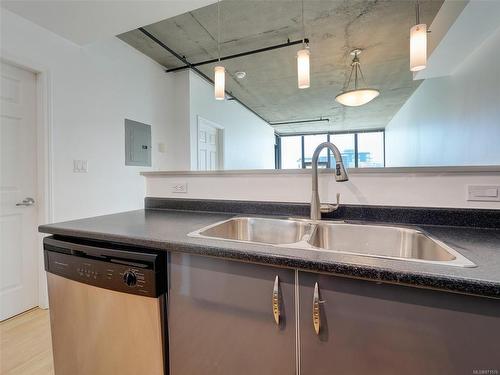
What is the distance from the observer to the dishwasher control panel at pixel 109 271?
82 centimetres

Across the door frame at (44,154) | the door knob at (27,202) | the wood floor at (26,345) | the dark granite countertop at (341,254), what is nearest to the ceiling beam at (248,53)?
the door frame at (44,154)

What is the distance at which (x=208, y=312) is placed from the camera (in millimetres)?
781

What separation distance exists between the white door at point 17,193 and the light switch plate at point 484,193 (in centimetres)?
293

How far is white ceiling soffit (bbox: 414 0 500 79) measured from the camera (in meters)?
1.83

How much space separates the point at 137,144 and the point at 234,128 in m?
2.39

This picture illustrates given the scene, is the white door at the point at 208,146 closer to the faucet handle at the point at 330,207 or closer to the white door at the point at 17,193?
the white door at the point at 17,193

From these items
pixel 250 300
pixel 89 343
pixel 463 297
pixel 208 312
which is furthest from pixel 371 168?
pixel 89 343

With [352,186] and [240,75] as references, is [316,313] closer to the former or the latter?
[352,186]

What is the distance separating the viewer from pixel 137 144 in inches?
117

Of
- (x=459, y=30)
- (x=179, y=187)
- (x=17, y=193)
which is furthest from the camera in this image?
(x=459, y=30)

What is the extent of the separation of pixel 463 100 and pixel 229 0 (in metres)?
2.83

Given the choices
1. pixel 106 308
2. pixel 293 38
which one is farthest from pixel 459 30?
pixel 106 308

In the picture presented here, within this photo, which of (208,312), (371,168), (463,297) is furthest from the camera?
(371,168)

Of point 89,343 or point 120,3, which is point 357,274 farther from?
point 120,3
